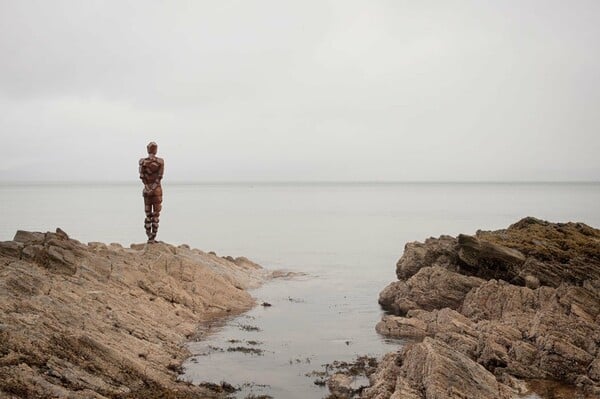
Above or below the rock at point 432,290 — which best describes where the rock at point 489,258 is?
above

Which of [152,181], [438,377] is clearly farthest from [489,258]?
[152,181]

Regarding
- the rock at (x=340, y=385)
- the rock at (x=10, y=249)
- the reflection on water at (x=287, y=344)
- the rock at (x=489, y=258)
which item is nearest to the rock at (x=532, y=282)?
the rock at (x=489, y=258)

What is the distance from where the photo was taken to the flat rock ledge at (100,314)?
61.1 ft

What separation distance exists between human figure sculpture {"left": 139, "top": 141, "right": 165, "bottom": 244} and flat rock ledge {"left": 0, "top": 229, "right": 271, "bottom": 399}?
1930mm

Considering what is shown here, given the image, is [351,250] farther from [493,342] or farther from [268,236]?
[493,342]

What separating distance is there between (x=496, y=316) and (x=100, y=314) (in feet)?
73.8

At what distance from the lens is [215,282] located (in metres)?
40.4

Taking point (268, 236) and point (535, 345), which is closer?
point (535, 345)

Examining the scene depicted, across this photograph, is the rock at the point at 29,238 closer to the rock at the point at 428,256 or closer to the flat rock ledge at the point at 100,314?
the flat rock ledge at the point at 100,314

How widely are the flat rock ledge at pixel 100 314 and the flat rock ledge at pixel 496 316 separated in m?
9.17

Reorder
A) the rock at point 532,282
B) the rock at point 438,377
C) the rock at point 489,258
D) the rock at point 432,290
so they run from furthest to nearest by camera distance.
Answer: the rock at point 489,258 → the rock at point 432,290 → the rock at point 532,282 → the rock at point 438,377

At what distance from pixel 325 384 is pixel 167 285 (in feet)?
50.7

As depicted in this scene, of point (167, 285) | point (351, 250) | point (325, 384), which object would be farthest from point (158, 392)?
point (351, 250)

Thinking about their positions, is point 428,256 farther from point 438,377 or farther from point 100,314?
point 100,314
